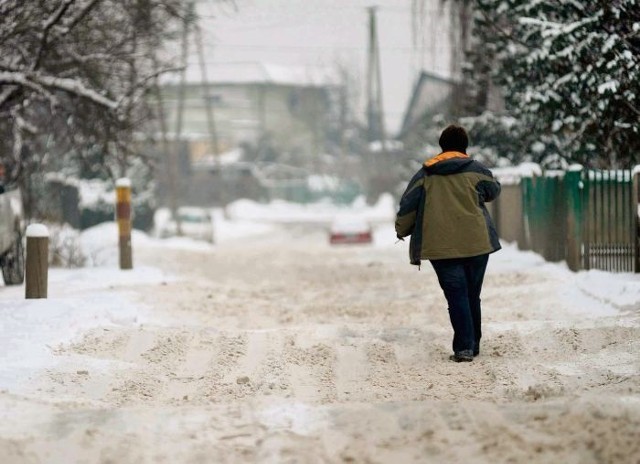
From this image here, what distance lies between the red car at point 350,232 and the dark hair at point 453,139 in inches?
995

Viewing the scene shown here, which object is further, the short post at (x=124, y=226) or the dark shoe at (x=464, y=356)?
the short post at (x=124, y=226)

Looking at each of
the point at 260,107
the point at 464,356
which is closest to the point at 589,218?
the point at 464,356

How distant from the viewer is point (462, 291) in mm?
7469

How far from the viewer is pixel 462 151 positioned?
25.0ft

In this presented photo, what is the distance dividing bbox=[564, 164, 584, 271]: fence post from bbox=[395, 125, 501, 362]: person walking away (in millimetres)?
6021

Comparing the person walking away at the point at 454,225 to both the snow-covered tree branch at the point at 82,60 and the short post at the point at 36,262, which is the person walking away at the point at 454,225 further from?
the snow-covered tree branch at the point at 82,60

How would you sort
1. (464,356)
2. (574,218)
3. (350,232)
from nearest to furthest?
(464,356) < (574,218) < (350,232)

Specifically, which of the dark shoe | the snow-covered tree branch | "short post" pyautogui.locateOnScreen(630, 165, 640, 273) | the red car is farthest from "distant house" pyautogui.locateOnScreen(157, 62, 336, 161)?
the dark shoe

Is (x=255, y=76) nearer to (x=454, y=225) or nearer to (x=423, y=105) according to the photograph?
(x=423, y=105)

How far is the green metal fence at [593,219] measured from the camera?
12.1 metres

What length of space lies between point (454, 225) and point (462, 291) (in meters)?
0.49

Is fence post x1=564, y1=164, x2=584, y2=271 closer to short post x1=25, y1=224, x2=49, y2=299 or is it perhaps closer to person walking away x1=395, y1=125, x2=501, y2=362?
person walking away x1=395, y1=125, x2=501, y2=362

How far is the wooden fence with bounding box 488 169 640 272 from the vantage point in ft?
39.7

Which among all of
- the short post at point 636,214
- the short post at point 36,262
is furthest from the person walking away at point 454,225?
the short post at point 636,214
